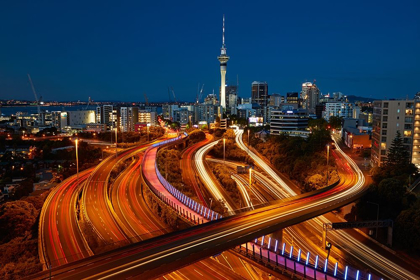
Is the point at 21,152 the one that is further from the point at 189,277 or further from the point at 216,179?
the point at 189,277

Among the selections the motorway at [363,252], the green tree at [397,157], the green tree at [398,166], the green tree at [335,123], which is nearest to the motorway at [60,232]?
the motorway at [363,252]

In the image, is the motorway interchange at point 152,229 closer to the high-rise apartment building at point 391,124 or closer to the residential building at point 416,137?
the high-rise apartment building at point 391,124

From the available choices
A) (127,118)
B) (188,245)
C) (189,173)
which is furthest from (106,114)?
(188,245)

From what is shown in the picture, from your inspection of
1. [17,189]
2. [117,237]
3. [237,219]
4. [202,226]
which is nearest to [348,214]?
[237,219]

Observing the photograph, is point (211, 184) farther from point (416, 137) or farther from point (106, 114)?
point (106, 114)

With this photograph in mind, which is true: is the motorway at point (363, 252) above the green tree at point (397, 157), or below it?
below

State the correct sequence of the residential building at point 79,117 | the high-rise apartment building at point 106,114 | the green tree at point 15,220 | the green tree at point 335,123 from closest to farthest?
the green tree at point 15,220 → the green tree at point 335,123 → the residential building at point 79,117 → the high-rise apartment building at point 106,114

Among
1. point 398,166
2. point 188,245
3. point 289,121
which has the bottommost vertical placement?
point 188,245
